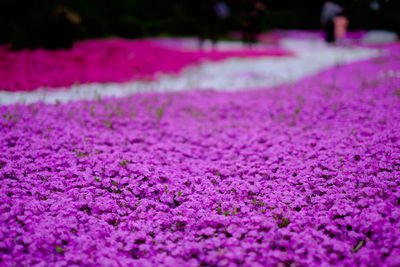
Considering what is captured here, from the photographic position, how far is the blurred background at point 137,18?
12836 mm

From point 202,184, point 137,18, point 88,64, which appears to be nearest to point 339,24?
point 88,64

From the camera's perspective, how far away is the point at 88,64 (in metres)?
11.8

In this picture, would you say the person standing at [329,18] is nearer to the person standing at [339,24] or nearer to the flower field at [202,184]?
the person standing at [339,24]

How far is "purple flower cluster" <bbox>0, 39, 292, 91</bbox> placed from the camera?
371 inches

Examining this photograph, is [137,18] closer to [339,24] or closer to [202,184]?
[339,24]

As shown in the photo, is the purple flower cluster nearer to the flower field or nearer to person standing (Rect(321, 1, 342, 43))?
the flower field

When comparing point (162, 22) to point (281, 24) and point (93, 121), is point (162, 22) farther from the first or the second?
point (93, 121)

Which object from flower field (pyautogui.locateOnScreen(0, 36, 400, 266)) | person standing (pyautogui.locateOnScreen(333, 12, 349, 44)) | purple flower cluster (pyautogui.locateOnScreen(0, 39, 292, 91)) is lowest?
flower field (pyautogui.locateOnScreen(0, 36, 400, 266))

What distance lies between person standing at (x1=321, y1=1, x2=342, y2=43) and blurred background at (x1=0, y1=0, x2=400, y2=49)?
8.70m

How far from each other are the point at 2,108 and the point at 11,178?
318 centimetres

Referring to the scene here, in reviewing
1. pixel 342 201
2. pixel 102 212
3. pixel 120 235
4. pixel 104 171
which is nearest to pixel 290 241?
pixel 342 201

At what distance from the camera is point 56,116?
22.3 ft

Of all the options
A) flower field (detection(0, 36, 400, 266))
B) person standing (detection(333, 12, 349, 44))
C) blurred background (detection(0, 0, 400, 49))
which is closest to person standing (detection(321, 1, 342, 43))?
person standing (detection(333, 12, 349, 44))

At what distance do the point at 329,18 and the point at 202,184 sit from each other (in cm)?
A: 2049
